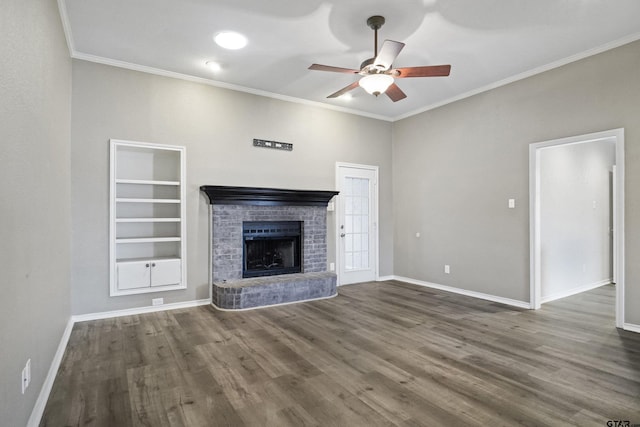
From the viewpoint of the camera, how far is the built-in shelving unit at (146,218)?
4023mm

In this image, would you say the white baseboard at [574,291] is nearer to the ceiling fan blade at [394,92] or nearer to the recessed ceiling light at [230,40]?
the ceiling fan blade at [394,92]

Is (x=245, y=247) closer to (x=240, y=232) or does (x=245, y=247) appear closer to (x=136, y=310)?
(x=240, y=232)

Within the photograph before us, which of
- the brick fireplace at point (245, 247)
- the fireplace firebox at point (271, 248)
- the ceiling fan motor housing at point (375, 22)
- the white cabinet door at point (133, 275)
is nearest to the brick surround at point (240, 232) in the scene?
the brick fireplace at point (245, 247)

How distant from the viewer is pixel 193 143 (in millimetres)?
4551

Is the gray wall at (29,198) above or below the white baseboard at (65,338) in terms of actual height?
above

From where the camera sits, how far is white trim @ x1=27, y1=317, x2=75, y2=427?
6.37ft

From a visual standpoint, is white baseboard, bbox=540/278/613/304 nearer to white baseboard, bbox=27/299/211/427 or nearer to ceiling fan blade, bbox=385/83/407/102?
ceiling fan blade, bbox=385/83/407/102

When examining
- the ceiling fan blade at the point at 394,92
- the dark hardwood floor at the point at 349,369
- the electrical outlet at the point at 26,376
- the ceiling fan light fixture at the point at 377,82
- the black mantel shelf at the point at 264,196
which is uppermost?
the ceiling fan blade at the point at 394,92

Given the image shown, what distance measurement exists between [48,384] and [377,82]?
3.48 metres

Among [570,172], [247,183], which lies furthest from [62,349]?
[570,172]

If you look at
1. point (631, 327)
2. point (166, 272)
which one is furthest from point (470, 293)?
point (166, 272)

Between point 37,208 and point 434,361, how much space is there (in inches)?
123

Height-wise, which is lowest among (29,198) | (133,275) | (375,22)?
(133,275)

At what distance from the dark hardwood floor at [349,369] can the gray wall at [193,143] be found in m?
0.63
